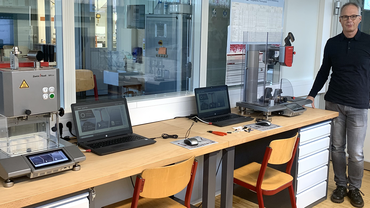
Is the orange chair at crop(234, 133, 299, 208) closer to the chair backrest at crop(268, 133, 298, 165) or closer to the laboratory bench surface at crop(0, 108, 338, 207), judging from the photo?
the chair backrest at crop(268, 133, 298, 165)

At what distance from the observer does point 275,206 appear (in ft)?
9.89

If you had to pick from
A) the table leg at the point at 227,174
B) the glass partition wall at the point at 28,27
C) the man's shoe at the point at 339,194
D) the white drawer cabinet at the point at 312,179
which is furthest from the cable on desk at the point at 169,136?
the man's shoe at the point at 339,194

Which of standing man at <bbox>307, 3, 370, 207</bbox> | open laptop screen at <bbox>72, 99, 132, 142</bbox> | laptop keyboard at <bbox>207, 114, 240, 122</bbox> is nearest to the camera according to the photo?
open laptop screen at <bbox>72, 99, 132, 142</bbox>

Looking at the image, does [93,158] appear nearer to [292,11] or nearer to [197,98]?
[197,98]

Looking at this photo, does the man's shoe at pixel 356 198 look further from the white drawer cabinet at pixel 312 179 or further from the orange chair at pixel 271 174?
the orange chair at pixel 271 174

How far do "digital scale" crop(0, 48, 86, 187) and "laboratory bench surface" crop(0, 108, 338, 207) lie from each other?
0.06m

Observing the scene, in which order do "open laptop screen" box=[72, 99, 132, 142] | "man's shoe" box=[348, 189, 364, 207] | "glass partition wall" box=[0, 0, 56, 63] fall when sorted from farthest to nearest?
"man's shoe" box=[348, 189, 364, 207] → "open laptop screen" box=[72, 99, 132, 142] → "glass partition wall" box=[0, 0, 56, 63]

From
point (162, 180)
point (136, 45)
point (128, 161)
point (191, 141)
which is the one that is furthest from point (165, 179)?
point (136, 45)

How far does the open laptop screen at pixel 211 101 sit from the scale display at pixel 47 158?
1.29m

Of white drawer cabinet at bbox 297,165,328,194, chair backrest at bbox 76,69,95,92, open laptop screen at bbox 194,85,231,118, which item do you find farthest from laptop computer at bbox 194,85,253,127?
chair backrest at bbox 76,69,95,92

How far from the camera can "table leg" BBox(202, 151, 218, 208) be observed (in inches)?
87.2

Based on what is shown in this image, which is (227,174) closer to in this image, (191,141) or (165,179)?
(191,141)

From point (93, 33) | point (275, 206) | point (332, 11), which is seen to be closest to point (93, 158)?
point (93, 33)

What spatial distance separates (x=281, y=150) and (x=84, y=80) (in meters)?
1.35
